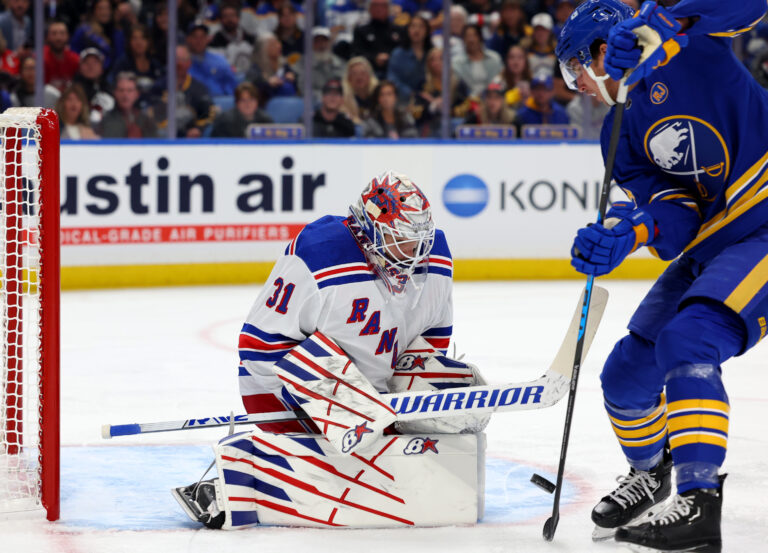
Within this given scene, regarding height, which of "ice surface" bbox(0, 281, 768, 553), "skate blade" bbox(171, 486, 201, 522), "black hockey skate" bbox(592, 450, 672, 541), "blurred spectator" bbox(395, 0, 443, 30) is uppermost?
"blurred spectator" bbox(395, 0, 443, 30)

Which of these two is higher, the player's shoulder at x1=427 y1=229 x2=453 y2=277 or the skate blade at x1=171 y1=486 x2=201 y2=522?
the player's shoulder at x1=427 y1=229 x2=453 y2=277

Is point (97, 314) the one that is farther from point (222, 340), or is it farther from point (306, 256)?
point (306, 256)

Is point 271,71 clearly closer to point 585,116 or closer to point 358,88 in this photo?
point 358,88

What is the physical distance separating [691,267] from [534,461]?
3.03 feet

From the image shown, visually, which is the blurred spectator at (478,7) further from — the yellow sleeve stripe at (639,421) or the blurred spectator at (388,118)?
the yellow sleeve stripe at (639,421)

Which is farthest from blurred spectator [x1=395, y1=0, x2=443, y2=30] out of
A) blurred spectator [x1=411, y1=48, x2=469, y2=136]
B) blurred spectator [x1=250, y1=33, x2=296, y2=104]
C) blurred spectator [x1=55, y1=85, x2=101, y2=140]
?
blurred spectator [x1=55, y1=85, x2=101, y2=140]

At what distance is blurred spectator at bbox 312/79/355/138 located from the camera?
284 inches

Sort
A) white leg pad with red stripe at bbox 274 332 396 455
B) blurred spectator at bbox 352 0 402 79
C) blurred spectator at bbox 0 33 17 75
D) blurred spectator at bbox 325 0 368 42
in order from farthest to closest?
blurred spectator at bbox 352 0 402 79 → blurred spectator at bbox 325 0 368 42 → blurred spectator at bbox 0 33 17 75 → white leg pad with red stripe at bbox 274 332 396 455

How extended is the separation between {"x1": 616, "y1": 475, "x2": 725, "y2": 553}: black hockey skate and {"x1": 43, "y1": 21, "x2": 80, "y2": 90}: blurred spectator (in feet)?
17.1

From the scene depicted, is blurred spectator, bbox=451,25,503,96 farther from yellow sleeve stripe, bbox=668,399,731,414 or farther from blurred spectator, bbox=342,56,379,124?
yellow sleeve stripe, bbox=668,399,731,414

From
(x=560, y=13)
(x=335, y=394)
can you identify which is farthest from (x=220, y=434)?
(x=560, y=13)

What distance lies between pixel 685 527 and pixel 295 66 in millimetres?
5393

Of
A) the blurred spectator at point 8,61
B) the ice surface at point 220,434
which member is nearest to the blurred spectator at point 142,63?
the blurred spectator at point 8,61

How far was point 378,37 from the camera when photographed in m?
7.53
